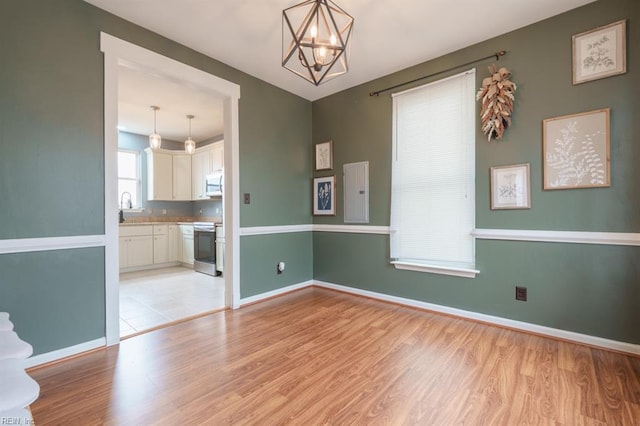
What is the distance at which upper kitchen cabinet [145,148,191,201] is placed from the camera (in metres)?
5.71

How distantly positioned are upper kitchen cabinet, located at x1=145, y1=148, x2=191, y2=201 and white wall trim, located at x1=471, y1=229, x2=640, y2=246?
5.33m

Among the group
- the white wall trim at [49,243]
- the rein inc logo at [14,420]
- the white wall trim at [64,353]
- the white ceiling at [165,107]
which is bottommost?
the white wall trim at [64,353]

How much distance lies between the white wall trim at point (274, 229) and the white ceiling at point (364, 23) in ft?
5.87

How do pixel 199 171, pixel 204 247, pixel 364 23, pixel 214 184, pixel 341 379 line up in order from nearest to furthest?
pixel 341 379
pixel 364 23
pixel 204 247
pixel 214 184
pixel 199 171

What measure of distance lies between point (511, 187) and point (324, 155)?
7.28ft

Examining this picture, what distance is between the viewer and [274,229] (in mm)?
3678

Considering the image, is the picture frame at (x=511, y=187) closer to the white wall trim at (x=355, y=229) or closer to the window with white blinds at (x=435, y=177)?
the window with white blinds at (x=435, y=177)

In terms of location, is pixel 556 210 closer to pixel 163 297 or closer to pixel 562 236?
pixel 562 236

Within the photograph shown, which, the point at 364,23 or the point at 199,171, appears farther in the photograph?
the point at 199,171

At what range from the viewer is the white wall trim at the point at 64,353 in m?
2.01

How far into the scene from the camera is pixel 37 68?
204cm

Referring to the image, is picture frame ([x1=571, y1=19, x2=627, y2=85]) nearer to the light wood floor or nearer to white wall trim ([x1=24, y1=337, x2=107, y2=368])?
the light wood floor

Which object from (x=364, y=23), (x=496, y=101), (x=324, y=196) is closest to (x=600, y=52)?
(x=496, y=101)

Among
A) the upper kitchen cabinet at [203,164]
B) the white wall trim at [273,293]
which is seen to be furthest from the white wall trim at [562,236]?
the upper kitchen cabinet at [203,164]
